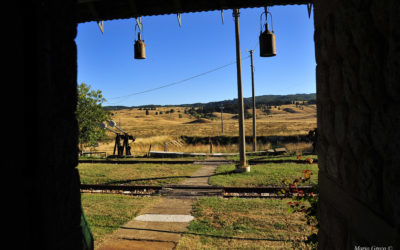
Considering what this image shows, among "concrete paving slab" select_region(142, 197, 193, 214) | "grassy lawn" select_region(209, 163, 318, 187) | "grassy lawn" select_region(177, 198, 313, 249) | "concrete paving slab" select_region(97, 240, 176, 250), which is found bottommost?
"grassy lawn" select_region(177, 198, 313, 249)

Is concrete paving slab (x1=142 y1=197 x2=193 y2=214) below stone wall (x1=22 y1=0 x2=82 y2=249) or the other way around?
below

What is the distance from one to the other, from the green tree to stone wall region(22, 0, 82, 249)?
1941cm

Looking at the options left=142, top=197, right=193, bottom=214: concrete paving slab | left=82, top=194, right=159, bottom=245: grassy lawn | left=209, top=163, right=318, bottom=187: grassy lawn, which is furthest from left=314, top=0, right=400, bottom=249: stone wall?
left=209, top=163, right=318, bottom=187: grassy lawn

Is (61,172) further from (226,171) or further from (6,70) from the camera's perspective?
(226,171)

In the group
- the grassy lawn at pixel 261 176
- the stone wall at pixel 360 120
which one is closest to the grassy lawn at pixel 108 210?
the grassy lawn at pixel 261 176

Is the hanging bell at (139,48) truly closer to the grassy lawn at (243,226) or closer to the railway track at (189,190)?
the grassy lawn at (243,226)

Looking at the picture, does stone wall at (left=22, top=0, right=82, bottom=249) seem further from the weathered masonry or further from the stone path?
the stone path

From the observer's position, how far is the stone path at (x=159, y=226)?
14.8ft

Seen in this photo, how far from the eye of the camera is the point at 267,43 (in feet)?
16.8

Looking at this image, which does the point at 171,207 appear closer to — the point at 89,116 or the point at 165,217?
the point at 165,217

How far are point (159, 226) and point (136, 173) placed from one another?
20.5 ft

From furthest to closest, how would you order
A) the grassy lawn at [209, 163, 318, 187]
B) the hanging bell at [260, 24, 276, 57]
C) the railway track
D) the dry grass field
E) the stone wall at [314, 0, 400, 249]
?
the dry grass field < the grassy lawn at [209, 163, 318, 187] < the railway track < the hanging bell at [260, 24, 276, 57] < the stone wall at [314, 0, 400, 249]

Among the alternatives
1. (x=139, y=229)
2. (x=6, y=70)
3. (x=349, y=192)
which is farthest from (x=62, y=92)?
(x=139, y=229)

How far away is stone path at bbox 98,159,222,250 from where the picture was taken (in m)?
4.52
